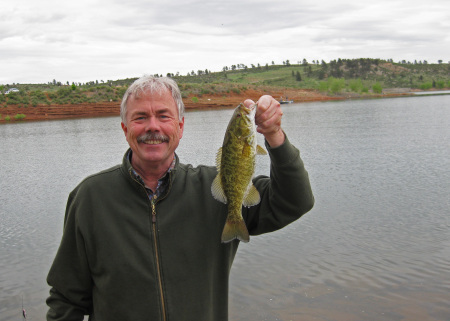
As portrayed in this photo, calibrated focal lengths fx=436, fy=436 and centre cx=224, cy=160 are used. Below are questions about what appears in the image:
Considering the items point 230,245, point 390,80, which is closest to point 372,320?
point 230,245

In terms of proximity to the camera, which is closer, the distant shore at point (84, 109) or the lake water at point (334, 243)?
the lake water at point (334, 243)

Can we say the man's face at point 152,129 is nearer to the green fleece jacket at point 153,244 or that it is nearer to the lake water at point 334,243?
the green fleece jacket at point 153,244

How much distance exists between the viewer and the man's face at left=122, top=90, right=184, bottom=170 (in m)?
2.74

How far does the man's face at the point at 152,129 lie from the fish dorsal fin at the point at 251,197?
0.55 metres

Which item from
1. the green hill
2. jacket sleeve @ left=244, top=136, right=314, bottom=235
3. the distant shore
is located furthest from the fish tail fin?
the green hill

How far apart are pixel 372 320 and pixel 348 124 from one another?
96.0ft

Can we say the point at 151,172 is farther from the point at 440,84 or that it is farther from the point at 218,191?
the point at 440,84

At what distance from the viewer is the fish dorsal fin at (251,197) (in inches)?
108

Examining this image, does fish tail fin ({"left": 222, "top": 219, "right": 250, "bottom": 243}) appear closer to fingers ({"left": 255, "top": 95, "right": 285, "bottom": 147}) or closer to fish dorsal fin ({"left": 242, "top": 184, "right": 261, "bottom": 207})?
fish dorsal fin ({"left": 242, "top": 184, "right": 261, "bottom": 207})

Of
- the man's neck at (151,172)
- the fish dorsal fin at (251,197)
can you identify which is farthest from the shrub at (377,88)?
the man's neck at (151,172)

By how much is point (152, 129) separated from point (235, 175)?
0.59 meters

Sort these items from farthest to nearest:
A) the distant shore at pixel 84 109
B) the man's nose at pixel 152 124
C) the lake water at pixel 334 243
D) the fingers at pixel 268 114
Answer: the distant shore at pixel 84 109
the lake water at pixel 334 243
the man's nose at pixel 152 124
the fingers at pixel 268 114

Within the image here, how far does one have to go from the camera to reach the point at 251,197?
2.77 meters

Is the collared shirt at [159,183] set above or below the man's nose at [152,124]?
below
